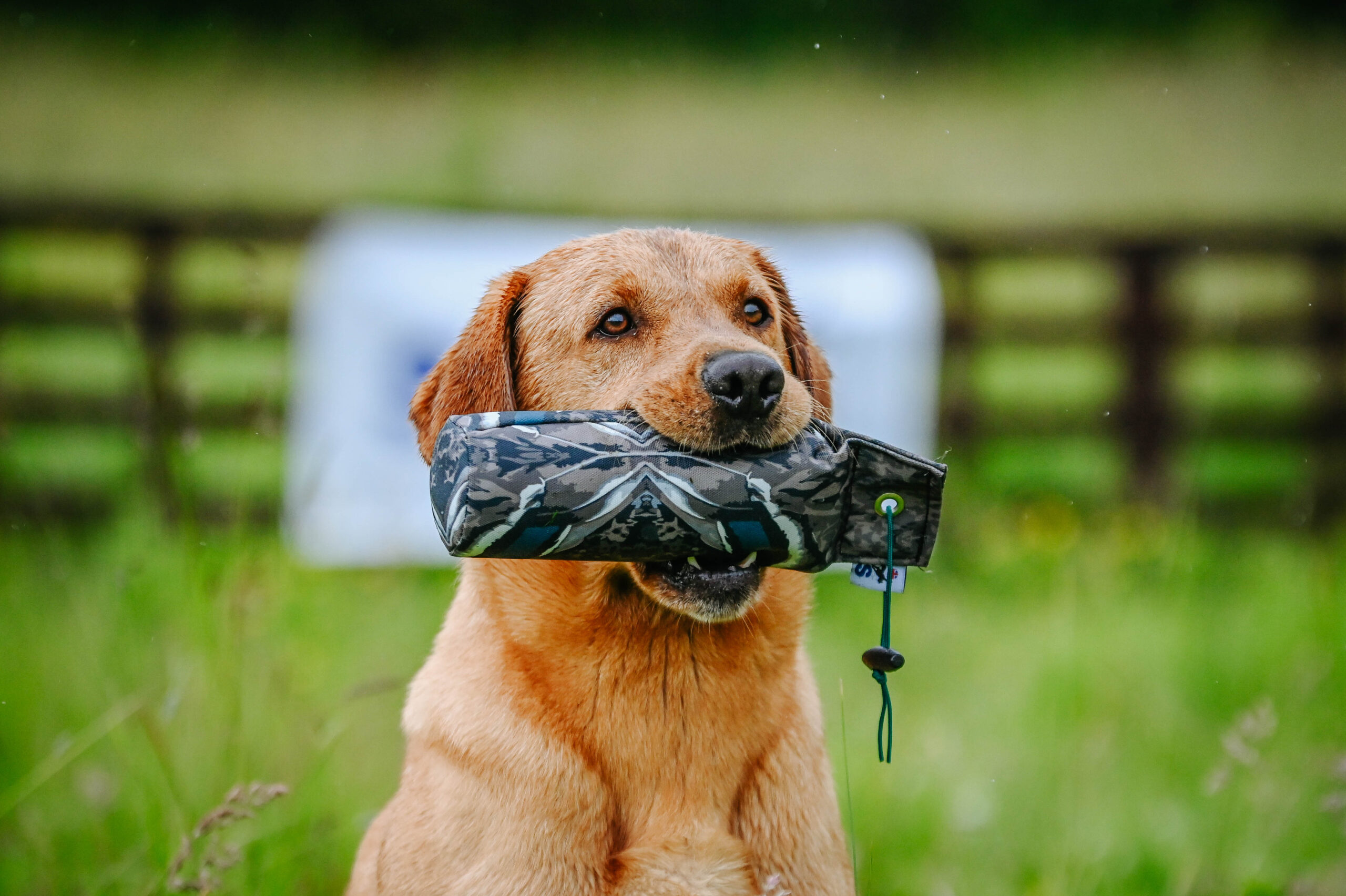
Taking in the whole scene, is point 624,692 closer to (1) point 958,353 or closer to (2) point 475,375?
(2) point 475,375

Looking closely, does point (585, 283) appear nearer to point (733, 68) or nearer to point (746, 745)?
point (746, 745)

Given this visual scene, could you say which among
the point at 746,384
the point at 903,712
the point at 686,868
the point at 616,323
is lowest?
the point at 903,712

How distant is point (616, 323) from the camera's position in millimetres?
2443

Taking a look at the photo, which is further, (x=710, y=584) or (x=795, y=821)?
(x=795, y=821)

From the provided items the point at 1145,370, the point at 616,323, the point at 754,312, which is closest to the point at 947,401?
the point at 1145,370

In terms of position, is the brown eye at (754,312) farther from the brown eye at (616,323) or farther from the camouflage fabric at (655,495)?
the camouflage fabric at (655,495)

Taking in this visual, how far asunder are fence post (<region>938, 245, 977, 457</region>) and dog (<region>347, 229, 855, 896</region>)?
489 cm

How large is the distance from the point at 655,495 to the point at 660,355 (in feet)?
1.59

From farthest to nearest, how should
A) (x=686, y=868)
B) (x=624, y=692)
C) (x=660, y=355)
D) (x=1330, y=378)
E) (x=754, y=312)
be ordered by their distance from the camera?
(x=1330, y=378)
(x=754, y=312)
(x=660, y=355)
(x=624, y=692)
(x=686, y=868)

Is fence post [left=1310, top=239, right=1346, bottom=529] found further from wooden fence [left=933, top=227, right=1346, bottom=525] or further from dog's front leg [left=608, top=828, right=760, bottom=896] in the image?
dog's front leg [left=608, top=828, right=760, bottom=896]

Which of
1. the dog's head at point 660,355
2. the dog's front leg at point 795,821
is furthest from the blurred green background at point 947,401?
the dog's front leg at point 795,821

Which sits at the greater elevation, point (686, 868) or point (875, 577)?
point (875, 577)

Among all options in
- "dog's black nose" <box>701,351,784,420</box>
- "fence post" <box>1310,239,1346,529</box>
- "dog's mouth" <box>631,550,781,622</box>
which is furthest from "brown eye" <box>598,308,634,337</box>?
"fence post" <box>1310,239,1346,529</box>

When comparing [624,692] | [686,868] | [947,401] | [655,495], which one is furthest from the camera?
[947,401]
